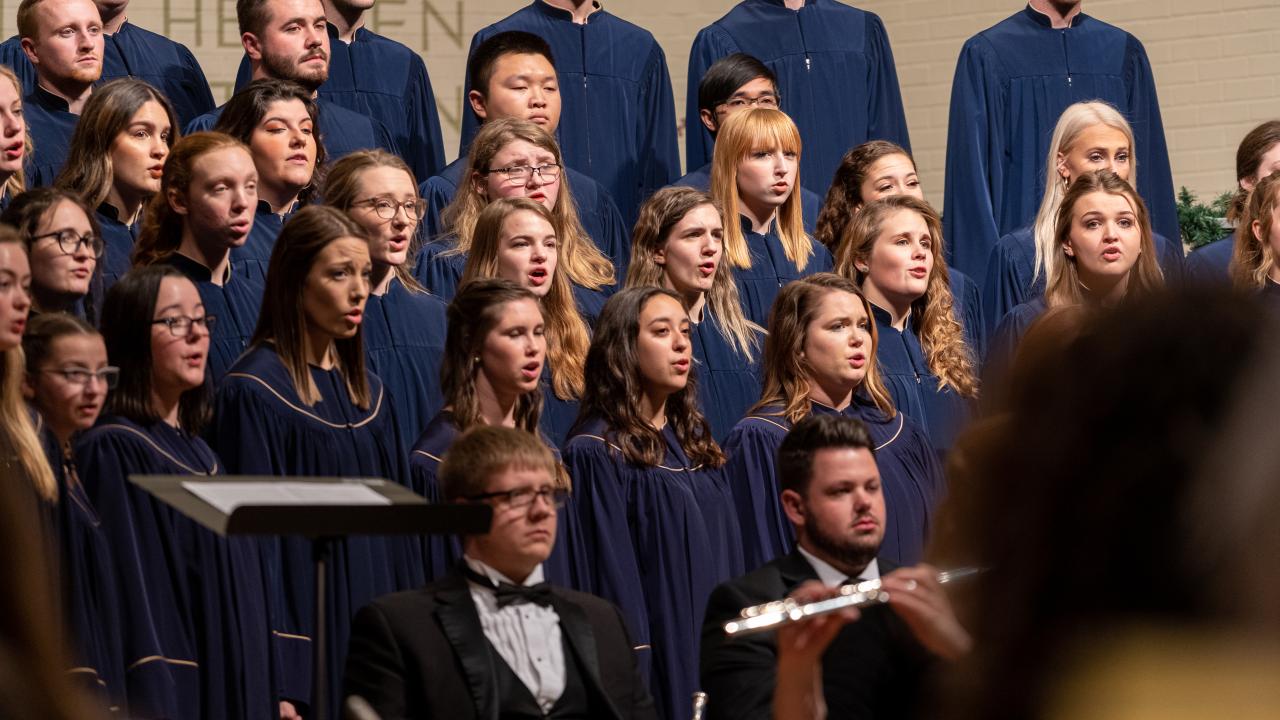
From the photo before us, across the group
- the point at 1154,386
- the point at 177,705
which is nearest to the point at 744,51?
the point at 177,705

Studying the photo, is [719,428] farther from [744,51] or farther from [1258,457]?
[1258,457]

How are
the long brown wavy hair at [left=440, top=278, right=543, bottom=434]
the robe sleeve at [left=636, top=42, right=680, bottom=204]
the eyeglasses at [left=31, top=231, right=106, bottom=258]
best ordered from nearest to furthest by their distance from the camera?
the eyeglasses at [left=31, top=231, right=106, bottom=258] < the long brown wavy hair at [left=440, top=278, right=543, bottom=434] < the robe sleeve at [left=636, top=42, right=680, bottom=204]

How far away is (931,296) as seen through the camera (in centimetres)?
492

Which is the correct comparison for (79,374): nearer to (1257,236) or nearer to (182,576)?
(182,576)

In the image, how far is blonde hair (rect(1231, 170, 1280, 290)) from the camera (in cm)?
496

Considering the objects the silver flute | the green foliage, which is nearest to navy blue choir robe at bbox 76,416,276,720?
the silver flute

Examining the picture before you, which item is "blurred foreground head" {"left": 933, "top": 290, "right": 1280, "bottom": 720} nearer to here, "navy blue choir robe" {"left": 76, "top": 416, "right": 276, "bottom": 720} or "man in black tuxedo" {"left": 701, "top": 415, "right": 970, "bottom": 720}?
"man in black tuxedo" {"left": 701, "top": 415, "right": 970, "bottom": 720}

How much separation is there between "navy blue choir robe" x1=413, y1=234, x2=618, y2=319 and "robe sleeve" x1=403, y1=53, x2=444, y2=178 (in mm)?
1141

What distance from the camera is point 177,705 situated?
325 centimetres

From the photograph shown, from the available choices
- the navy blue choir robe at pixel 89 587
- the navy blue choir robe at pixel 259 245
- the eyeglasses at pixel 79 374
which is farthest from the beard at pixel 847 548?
the navy blue choir robe at pixel 259 245

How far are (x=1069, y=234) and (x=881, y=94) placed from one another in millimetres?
1516

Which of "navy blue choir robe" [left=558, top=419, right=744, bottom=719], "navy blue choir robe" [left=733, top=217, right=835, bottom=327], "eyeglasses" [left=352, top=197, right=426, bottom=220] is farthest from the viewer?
"navy blue choir robe" [left=733, top=217, right=835, bottom=327]

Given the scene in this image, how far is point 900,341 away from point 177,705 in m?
2.33

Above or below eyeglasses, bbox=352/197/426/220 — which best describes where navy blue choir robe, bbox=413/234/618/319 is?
below
